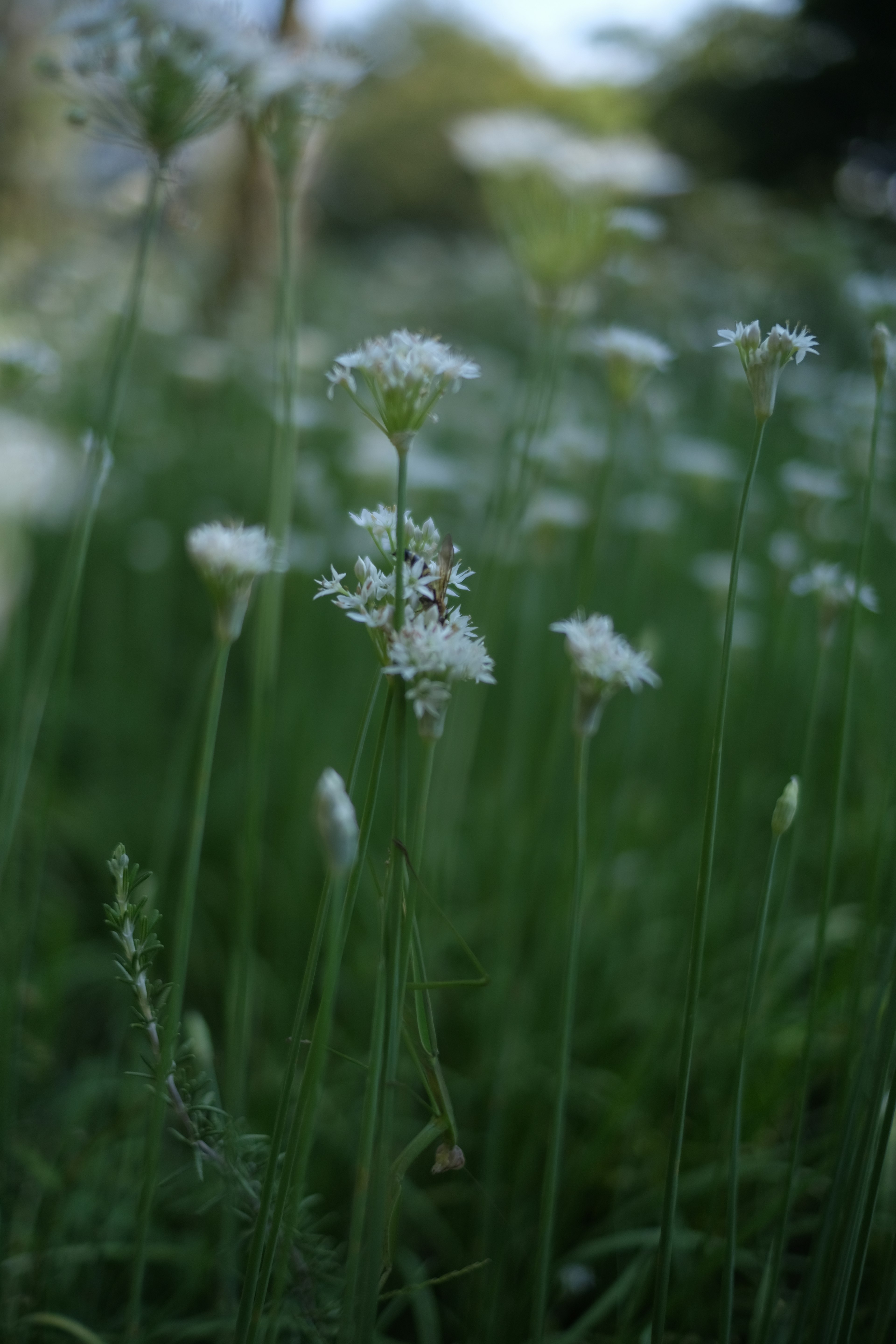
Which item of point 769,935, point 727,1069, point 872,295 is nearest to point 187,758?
point 769,935

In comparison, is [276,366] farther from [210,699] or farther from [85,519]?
[210,699]

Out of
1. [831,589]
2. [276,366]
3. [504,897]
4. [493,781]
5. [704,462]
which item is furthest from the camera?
[704,462]

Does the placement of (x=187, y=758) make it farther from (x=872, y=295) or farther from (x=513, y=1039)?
(x=872, y=295)

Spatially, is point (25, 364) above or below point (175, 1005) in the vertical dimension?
above

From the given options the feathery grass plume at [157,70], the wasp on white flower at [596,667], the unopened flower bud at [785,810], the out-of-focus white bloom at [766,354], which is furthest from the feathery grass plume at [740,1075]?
the feathery grass plume at [157,70]

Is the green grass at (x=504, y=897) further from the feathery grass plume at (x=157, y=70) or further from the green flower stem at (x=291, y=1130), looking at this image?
the feathery grass plume at (x=157, y=70)

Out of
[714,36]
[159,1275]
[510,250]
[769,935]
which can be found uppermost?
[714,36]

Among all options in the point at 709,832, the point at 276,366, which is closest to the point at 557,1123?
the point at 709,832

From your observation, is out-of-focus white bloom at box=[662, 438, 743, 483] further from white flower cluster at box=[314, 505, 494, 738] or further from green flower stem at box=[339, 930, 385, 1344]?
green flower stem at box=[339, 930, 385, 1344]
